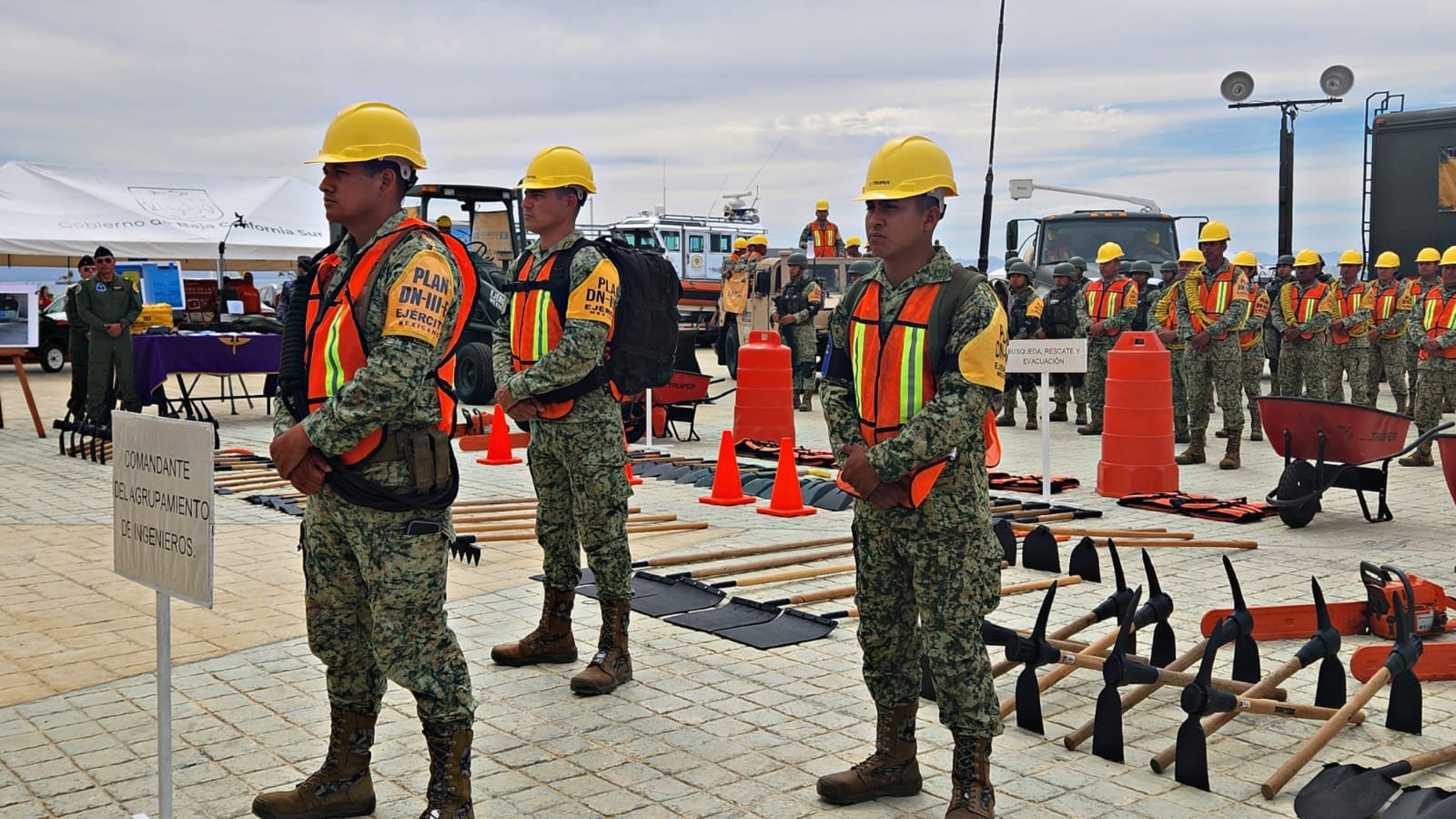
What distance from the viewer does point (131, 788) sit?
455 centimetres

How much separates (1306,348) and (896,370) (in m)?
13.7

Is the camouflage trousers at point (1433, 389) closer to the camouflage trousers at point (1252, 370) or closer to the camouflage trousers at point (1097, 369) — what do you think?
the camouflage trousers at point (1252, 370)

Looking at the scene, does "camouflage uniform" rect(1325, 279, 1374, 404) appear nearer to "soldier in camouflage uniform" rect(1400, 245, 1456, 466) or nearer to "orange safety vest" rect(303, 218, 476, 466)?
"soldier in camouflage uniform" rect(1400, 245, 1456, 466)

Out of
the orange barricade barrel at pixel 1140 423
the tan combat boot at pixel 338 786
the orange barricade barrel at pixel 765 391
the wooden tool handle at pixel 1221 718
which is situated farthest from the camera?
the orange barricade barrel at pixel 765 391

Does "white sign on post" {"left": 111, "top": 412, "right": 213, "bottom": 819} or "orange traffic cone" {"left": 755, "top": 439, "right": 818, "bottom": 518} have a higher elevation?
"white sign on post" {"left": 111, "top": 412, "right": 213, "bottom": 819}

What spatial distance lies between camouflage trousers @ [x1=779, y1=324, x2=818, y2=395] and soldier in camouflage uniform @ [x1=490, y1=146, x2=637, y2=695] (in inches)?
501

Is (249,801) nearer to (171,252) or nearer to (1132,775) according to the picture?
(1132,775)

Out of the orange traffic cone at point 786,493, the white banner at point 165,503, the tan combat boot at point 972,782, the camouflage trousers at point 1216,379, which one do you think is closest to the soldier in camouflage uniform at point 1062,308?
the camouflage trousers at point 1216,379

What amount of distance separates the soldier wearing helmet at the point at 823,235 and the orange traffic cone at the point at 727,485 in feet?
51.0

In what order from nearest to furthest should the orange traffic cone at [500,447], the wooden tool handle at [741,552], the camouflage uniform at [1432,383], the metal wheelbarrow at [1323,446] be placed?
1. the wooden tool handle at [741,552]
2. the metal wheelbarrow at [1323,446]
3. the camouflage uniform at [1432,383]
4. the orange traffic cone at [500,447]

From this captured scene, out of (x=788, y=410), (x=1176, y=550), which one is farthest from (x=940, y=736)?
(x=788, y=410)

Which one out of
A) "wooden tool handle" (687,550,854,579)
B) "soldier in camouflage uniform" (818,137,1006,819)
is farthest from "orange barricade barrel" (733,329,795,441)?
"soldier in camouflage uniform" (818,137,1006,819)

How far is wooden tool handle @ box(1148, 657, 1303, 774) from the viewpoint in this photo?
15.4 ft

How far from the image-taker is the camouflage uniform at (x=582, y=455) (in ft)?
18.7
